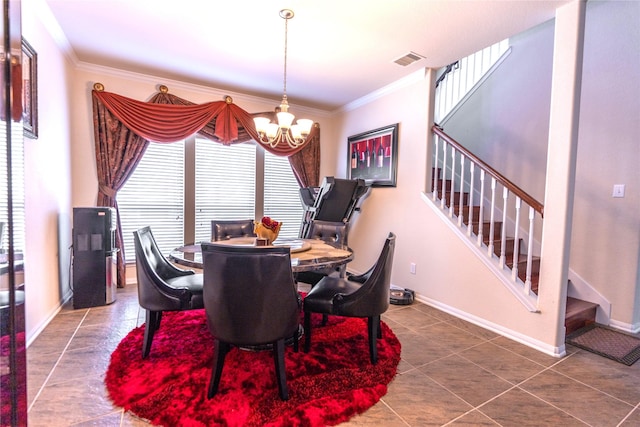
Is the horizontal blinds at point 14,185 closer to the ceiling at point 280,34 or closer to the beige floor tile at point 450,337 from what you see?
the ceiling at point 280,34

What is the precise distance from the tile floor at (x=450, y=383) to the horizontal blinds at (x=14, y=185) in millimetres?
1352

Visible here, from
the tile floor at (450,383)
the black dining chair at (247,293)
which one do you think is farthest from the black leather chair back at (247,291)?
the tile floor at (450,383)

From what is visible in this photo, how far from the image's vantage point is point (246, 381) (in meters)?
1.84

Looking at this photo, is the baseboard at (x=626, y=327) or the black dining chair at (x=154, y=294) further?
the baseboard at (x=626, y=327)

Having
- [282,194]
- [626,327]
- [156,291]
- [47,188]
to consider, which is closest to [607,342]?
[626,327]

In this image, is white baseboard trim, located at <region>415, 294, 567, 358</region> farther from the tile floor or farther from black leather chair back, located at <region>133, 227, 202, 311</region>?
black leather chair back, located at <region>133, 227, 202, 311</region>

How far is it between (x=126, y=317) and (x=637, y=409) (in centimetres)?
373

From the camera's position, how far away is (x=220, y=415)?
5.06ft

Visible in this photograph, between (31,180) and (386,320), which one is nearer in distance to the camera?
(31,180)

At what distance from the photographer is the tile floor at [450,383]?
5.20ft

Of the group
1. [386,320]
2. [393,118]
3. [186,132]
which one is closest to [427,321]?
[386,320]

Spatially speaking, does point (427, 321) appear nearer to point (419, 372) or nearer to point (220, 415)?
point (419, 372)

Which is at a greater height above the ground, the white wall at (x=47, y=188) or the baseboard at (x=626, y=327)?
the white wall at (x=47, y=188)

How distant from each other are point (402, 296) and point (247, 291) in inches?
93.0
